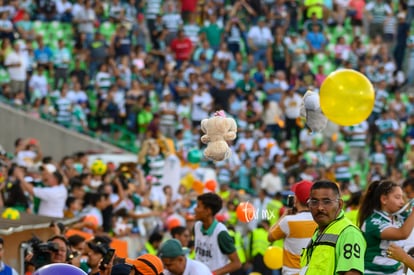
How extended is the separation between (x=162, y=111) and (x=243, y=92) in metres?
2.40

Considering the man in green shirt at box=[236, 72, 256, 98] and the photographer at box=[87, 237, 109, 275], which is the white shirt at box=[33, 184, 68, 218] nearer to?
the photographer at box=[87, 237, 109, 275]

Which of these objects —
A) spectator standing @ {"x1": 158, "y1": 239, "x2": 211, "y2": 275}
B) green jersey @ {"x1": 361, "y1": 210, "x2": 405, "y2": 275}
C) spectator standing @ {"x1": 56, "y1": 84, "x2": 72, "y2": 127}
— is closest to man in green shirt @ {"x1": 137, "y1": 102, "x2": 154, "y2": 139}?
spectator standing @ {"x1": 56, "y1": 84, "x2": 72, "y2": 127}

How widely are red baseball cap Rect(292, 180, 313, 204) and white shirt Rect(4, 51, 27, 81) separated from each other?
1294 centimetres

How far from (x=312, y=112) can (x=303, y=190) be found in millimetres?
1616

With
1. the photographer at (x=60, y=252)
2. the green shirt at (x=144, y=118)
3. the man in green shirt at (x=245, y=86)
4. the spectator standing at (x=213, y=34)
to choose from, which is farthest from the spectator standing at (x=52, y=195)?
the spectator standing at (x=213, y=34)

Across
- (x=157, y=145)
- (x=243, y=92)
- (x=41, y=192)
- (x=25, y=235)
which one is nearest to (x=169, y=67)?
(x=243, y=92)

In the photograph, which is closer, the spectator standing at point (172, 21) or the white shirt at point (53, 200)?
the white shirt at point (53, 200)

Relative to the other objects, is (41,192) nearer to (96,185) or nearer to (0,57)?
(96,185)

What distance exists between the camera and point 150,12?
27250 millimetres

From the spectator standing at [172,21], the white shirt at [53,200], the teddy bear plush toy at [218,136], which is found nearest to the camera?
the teddy bear plush toy at [218,136]

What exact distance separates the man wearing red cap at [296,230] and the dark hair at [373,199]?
1.66 feet

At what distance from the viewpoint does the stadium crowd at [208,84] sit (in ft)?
66.2

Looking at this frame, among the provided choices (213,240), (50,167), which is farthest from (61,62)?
(213,240)

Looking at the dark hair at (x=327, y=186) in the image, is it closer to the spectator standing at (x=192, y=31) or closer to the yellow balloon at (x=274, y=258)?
the yellow balloon at (x=274, y=258)
